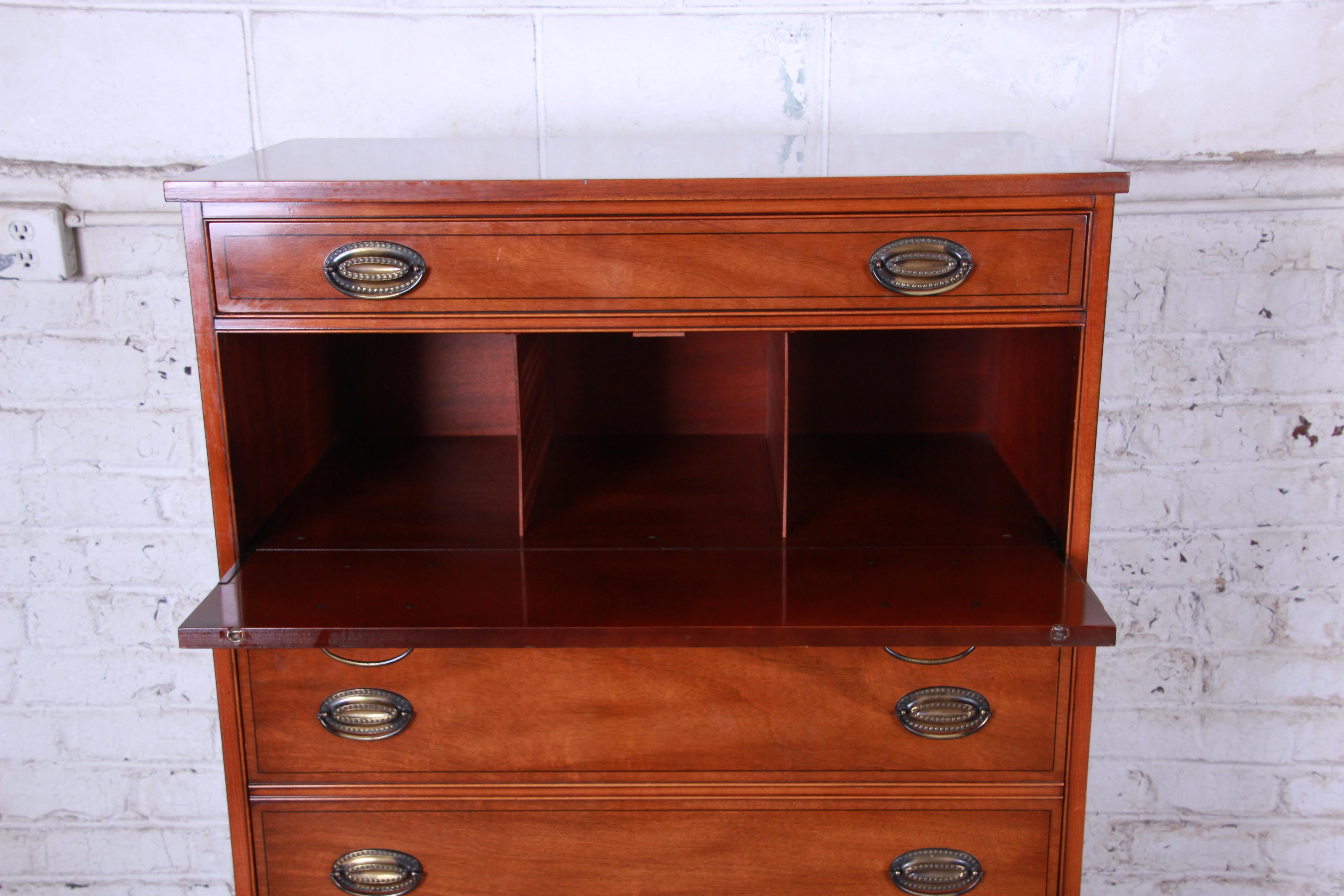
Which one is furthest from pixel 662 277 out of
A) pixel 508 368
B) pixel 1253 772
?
pixel 1253 772

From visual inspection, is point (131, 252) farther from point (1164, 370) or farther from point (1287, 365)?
point (1287, 365)

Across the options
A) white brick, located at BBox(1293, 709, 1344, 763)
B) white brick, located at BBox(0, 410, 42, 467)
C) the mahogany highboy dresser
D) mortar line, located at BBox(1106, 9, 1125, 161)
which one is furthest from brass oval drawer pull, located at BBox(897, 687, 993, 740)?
white brick, located at BBox(0, 410, 42, 467)

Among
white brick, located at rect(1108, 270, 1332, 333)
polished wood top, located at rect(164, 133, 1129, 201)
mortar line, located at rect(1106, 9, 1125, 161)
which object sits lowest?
white brick, located at rect(1108, 270, 1332, 333)

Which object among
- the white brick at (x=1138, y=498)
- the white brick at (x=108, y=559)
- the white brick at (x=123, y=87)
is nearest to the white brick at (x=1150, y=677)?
the white brick at (x=1138, y=498)

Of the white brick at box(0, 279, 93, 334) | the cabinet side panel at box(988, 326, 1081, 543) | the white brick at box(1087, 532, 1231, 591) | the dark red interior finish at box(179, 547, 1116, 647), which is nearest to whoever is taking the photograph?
the dark red interior finish at box(179, 547, 1116, 647)

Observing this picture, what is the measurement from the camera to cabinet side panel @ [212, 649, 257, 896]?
3.95 ft

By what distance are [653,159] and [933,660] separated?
2.17 feet

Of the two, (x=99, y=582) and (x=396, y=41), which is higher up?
(x=396, y=41)

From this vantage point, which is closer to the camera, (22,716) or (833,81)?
(833,81)

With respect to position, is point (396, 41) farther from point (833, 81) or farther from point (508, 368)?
point (833, 81)

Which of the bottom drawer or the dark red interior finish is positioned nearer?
the dark red interior finish

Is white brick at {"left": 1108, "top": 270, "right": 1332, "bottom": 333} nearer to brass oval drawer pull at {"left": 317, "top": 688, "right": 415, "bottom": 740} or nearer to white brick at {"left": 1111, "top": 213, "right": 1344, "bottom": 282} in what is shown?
white brick at {"left": 1111, "top": 213, "right": 1344, "bottom": 282}

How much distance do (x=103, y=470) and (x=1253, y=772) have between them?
6.48ft

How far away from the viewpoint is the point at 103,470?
5.93 ft
